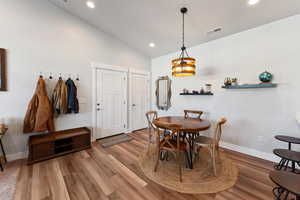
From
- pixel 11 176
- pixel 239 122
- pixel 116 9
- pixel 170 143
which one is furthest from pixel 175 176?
pixel 116 9

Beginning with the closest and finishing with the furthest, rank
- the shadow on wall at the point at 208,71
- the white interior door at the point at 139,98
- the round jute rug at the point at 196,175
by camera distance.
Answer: the round jute rug at the point at 196,175 < the shadow on wall at the point at 208,71 < the white interior door at the point at 139,98

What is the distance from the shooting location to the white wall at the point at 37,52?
236cm

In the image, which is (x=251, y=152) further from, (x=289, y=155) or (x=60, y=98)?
(x=60, y=98)

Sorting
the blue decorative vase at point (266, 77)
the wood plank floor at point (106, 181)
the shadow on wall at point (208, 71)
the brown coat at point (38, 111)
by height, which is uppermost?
the shadow on wall at point (208, 71)

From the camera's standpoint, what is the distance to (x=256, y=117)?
8.39 ft

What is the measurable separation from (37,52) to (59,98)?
1057 mm

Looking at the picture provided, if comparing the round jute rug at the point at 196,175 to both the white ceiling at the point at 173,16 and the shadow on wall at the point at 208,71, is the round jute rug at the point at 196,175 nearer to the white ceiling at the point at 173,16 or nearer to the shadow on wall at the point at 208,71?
the shadow on wall at the point at 208,71

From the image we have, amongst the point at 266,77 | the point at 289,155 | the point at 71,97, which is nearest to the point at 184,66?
the point at 266,77

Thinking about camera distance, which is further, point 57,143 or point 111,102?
point 111,102

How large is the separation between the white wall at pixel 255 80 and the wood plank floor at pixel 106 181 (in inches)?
25.5

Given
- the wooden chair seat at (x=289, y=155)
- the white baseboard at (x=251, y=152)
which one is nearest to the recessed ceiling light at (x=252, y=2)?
the wooden chair seat at (x=289, y=155)

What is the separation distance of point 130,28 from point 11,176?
3750mm

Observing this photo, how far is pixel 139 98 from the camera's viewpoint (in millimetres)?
4469

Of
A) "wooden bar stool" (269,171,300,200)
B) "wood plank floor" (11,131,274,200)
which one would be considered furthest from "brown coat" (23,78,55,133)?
"wooden bar stool" (269,171,300,200)
